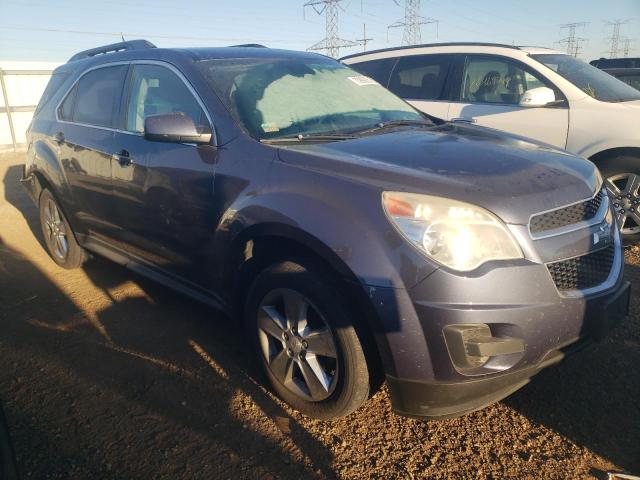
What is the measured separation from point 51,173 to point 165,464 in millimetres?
3023

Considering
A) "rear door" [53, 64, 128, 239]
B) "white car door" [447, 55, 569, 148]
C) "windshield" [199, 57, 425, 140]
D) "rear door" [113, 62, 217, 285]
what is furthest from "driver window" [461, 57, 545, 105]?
"rear door" [53, 64, 128, 239]

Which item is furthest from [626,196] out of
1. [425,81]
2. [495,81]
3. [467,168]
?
[467,168]

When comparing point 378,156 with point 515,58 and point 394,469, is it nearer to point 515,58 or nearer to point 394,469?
point 394,469

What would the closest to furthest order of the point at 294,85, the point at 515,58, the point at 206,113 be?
the point at 206,113 < the point at 294,85 < the point at 515,58

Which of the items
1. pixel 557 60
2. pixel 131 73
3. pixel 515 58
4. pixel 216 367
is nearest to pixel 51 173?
pixel 131 73

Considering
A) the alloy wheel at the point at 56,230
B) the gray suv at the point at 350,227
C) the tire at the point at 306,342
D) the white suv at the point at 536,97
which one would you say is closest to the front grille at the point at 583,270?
the gray suv at the point at 350,227

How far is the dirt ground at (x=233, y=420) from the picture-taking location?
7.46ft

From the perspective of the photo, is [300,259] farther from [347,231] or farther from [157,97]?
[157,97]

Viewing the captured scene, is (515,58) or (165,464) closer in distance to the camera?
(165,464)

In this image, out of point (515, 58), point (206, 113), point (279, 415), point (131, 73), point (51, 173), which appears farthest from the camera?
point (515, 58)

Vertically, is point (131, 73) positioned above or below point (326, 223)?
above

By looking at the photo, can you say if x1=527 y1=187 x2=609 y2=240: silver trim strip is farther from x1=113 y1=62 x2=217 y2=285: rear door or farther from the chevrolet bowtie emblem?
x1=113 y1=62 x2=217 y2=285: rear door

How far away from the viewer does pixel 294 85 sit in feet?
10.7

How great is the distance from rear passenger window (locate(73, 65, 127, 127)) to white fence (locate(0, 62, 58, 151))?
453 inches
